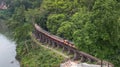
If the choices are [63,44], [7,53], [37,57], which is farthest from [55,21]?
[7,53]

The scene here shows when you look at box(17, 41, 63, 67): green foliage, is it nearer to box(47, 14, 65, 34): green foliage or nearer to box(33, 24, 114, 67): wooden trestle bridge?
box(33, 24, 114, 67): wooden trestle bridge

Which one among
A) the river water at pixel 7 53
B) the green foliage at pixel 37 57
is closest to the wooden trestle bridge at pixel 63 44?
the green foliage at pixel 37 57

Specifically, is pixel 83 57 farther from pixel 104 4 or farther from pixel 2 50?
pixel 2 50

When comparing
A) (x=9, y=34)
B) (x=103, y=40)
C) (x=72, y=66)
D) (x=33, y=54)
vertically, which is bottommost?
(x=9, y=34)

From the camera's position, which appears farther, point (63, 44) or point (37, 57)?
point (37, 57)

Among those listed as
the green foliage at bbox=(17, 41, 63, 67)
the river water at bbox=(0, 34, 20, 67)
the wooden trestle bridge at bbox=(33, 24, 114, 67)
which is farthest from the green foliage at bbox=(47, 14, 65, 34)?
the river water at bbox=(0, 34, 20, 67)

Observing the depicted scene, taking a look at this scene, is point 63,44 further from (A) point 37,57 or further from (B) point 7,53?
(B) point 7,53

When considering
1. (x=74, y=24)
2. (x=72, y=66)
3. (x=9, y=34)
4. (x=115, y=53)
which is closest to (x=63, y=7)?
(x=74, y=24)
